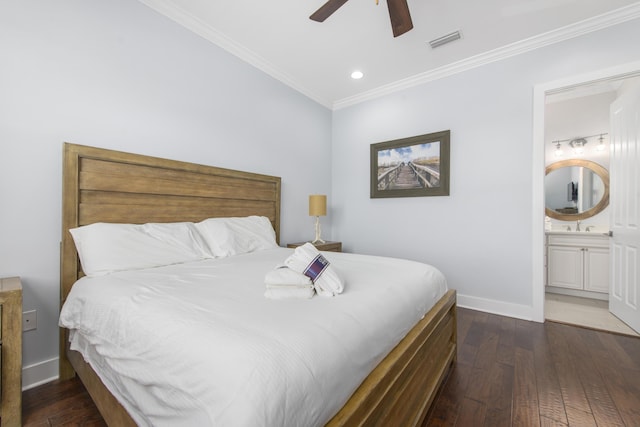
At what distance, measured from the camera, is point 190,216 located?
7.98ft

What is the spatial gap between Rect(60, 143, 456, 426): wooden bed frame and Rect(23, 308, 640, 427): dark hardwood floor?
138mm

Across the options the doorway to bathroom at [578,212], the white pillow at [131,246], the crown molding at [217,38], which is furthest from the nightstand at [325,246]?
the doorway to bathroom at [578,212]

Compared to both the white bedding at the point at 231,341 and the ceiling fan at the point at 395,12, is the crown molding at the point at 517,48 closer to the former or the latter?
the ceiling fan at the point at 395,12

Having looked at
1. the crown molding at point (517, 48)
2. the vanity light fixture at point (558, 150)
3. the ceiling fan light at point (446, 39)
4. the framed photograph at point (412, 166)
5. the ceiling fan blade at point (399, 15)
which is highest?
the ceiling fan light at point (446, 39)

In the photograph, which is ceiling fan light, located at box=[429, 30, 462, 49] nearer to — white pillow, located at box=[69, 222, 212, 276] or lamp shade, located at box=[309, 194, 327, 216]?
lamp shade, located at box=[309, 194, 327, 216]

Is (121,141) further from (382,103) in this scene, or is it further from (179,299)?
(382,103)

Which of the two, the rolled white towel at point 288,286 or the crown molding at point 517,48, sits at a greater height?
the crown molding at point 517,48

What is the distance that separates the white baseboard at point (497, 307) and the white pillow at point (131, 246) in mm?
2836

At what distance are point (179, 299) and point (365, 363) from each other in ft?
2.60

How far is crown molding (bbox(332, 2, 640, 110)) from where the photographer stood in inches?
92.4

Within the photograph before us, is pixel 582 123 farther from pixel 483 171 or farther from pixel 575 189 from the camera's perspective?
pixel 483 171

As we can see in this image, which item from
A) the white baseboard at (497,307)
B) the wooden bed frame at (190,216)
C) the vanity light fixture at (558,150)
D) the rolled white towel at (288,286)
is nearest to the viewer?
the wooden bed frame at (190,216)

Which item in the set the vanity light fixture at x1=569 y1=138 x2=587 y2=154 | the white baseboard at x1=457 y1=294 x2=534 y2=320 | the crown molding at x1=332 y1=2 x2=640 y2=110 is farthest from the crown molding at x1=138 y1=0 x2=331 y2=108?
the vanity light fixture at x1=569 y1=138 x2=587 y2=154

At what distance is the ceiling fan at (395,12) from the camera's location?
175 centimetres
